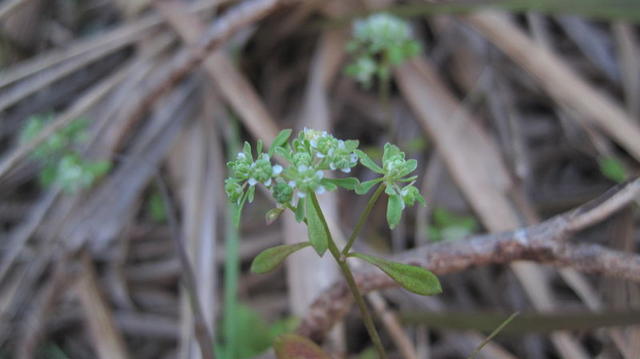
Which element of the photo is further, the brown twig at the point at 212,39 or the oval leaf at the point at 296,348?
the brown twig at the point at 212,39

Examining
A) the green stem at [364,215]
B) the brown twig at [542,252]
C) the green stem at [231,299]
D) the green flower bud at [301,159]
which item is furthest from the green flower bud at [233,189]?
the green stem at [231,299]

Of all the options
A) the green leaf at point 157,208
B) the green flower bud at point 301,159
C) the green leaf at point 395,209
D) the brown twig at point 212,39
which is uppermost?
the brown twig at point 212,39

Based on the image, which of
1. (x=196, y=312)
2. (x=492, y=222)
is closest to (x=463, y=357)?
(x=492, y=222)

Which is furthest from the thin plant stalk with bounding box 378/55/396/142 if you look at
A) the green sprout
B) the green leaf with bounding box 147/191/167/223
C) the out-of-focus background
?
the green sprout

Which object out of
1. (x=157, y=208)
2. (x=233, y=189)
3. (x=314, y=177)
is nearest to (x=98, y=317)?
(x=157, y=208)

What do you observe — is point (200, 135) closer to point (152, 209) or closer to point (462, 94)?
point (152, 209)

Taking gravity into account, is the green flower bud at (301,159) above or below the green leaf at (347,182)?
above

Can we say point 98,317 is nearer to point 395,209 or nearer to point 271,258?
point 271,258

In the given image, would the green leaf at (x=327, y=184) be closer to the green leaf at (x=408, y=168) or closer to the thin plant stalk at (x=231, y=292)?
the green leaf at (x=408, y=168)
